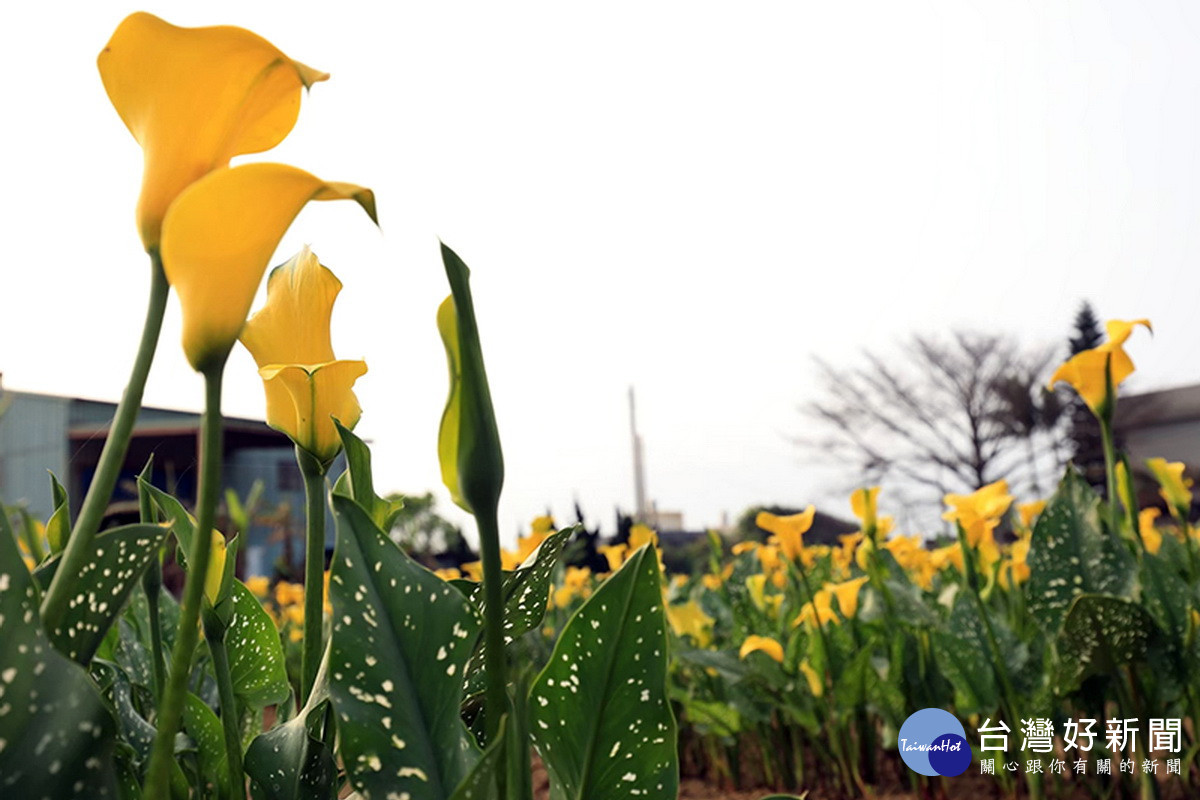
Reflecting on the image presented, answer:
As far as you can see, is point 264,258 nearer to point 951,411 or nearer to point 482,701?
point 482,701

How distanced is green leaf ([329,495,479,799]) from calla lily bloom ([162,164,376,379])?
0.22 ft

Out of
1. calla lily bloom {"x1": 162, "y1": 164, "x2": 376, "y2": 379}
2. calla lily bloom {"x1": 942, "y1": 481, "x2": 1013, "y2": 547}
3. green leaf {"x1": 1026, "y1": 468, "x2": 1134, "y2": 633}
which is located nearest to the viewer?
calla lily bloom {"x1": 162, "y1": 164, "x2": 376, "y2": 379}

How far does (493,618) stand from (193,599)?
3.2 inches

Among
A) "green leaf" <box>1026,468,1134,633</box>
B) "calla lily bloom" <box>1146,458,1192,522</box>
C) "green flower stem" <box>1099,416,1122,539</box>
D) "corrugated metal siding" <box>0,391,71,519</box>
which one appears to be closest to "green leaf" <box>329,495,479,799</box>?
"green flower stem" <box>1099,416,1122,539</box>

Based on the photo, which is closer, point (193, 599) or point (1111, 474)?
point (193, 599)

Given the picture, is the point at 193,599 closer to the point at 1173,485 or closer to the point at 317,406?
the point at 317,406

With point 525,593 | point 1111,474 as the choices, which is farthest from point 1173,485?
point 525,593

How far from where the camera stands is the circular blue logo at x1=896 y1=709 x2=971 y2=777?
1.52 m

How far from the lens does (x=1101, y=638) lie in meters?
1.23

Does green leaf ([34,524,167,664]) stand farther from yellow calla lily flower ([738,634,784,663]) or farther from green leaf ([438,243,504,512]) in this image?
yellow calla lily flower ([738,634,784,663])

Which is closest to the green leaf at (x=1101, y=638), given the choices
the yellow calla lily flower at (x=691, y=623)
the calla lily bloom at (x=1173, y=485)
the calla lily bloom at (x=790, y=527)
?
the calla lily bloom at (x=1173, y=485)

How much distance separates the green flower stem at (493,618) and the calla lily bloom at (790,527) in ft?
4.31

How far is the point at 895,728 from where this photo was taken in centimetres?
157

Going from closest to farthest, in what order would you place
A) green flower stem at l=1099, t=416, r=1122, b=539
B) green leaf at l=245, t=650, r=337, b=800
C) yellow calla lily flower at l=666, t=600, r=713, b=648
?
green leaf at l=245, t=650, r=337, b=800 → green flower stem at l=1099, t=416, r=1122, b=539 → yellow calla lily flower at l=666, t=600, r=713, b=648
